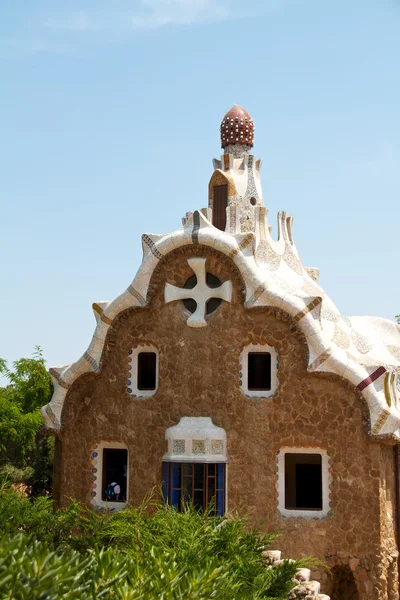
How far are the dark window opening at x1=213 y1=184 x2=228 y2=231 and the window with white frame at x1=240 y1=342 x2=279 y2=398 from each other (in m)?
3.08

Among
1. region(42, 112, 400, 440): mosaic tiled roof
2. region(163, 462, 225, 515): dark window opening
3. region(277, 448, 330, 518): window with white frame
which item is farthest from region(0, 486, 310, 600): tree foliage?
region(42, 112, 400, 440): mosaic tiled roof

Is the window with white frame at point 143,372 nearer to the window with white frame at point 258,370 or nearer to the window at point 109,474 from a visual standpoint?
the window at point 109,474

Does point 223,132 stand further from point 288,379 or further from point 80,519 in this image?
point 80,519

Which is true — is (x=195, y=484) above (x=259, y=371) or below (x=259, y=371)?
below

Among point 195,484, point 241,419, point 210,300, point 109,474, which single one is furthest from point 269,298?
point 109,474

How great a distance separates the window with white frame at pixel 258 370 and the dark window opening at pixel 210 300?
3.19 feet

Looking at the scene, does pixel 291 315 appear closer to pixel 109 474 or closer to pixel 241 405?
pixel 241 405

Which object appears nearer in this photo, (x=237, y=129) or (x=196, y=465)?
(x=196, y=465)

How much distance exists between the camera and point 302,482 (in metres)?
15.5

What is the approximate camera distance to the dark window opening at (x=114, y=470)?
617 inches

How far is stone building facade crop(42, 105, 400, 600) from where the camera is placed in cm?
1396

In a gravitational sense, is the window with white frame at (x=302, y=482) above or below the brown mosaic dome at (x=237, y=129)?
below

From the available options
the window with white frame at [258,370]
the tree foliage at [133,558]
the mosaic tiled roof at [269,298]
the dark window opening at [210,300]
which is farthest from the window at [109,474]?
the dark window opening at [210,300]

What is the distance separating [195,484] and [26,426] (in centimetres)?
1023
